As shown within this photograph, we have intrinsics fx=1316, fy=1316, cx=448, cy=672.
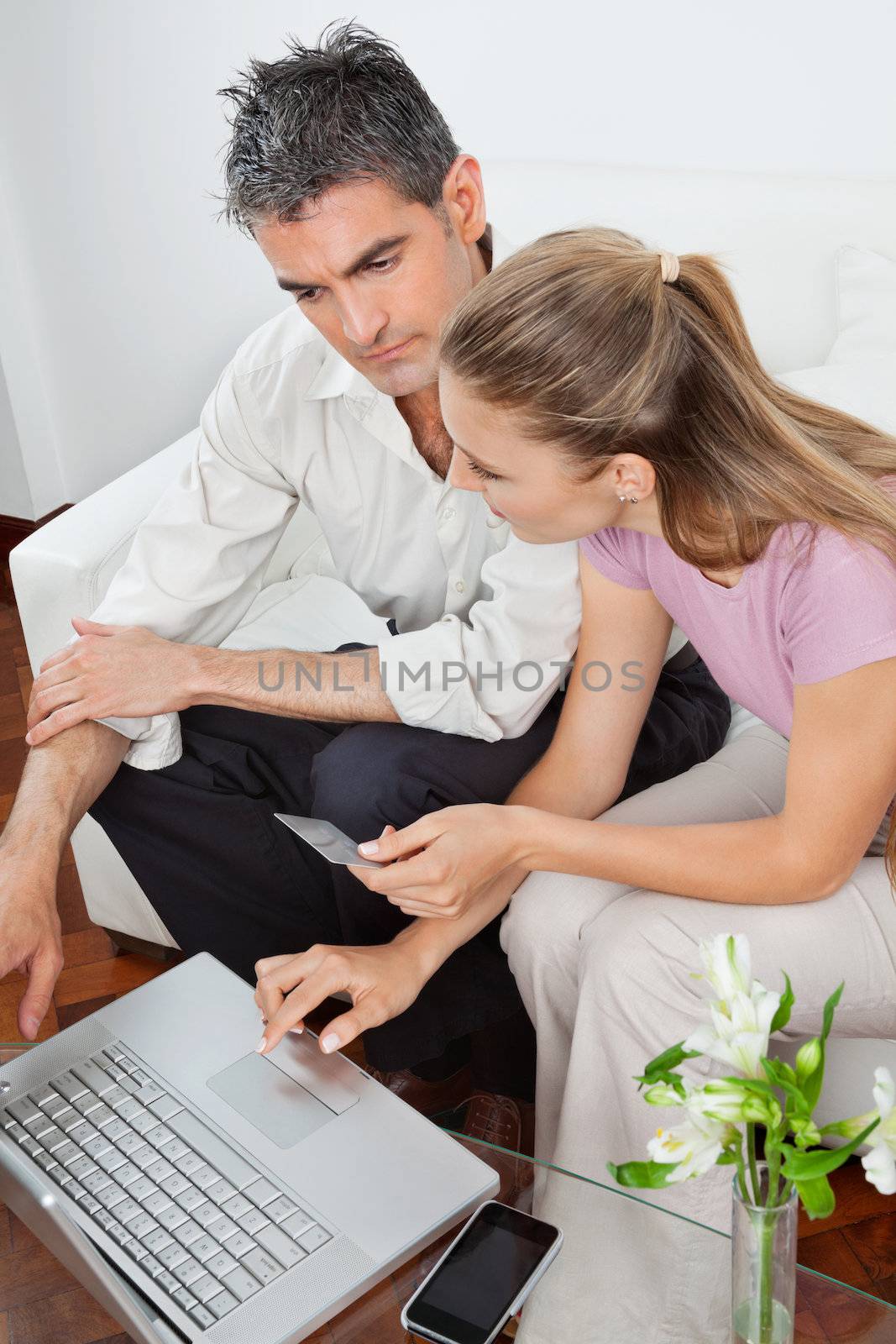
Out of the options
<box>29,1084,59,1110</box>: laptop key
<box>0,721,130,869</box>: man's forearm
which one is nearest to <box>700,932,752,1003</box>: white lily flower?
<box>29,1084,59,1110</box>: laptop key

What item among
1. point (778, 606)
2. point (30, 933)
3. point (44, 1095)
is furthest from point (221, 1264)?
point (778, 606)

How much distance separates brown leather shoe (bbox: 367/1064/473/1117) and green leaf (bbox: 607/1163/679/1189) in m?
0.55

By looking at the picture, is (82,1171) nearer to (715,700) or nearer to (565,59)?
(715,700)

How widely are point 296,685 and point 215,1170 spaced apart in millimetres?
680

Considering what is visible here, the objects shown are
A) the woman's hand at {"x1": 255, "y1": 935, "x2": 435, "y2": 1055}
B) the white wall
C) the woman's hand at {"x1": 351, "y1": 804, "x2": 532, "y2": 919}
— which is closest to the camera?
the woman's hand at {"x1": 255, "y1": 935, "x2": 435, "y2": 1055}

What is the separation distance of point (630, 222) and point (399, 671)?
753 millimetres

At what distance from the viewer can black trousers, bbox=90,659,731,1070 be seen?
1.42 m

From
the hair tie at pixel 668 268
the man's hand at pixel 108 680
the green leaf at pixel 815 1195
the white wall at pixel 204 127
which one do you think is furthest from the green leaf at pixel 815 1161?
the white wall at pixel 204 127

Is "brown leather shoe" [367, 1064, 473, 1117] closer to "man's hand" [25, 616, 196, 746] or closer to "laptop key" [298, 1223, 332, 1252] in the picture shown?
"laptop key" [298, 1223, 332, 1252]

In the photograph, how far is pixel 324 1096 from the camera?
3.30ft

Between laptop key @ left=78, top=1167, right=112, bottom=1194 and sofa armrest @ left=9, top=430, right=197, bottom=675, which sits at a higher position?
sofa armrest @ left=9, top=430, right=197, bottom=675

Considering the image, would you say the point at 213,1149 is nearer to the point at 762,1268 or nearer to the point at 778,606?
the point at 762,1268

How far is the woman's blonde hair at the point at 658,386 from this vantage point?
3.51 ft

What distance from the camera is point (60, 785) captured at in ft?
4.63
